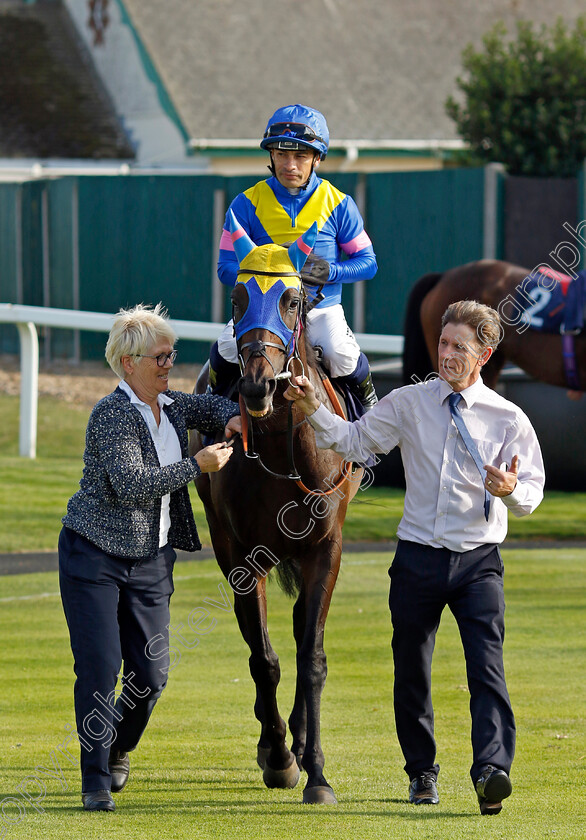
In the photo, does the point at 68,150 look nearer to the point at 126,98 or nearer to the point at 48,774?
the point at 126,98

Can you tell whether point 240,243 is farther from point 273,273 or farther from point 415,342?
point 415,342

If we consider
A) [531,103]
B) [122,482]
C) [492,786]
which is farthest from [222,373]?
[531,103]

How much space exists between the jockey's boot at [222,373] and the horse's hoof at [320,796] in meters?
1.78

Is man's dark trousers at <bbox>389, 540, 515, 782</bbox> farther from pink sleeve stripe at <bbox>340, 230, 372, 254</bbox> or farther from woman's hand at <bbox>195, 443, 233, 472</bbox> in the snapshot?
pink sleeve stripe at <bbox>340, 230, 372, 254</bbox>

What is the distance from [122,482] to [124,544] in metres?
0.23

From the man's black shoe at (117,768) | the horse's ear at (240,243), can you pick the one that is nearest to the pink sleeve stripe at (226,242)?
the horse's ear at (240,243)

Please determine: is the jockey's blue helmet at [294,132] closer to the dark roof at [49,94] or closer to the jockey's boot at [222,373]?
the jockey's boot at [222,373]

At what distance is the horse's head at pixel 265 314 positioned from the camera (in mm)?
4258

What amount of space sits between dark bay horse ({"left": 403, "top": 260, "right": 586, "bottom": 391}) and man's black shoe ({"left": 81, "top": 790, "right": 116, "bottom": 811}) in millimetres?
6202

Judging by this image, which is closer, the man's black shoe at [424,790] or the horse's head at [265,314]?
the horse's head at [265,314]

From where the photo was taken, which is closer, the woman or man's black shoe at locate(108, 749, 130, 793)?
the woman

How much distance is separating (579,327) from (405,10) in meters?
18.4

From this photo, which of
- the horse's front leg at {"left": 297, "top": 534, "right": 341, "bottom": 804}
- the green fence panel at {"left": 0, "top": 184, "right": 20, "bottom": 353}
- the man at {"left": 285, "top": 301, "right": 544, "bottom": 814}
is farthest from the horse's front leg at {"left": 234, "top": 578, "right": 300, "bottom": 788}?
the green fence panel at {"left": 0, "top": 184, "right": 20, "bottom": 353}

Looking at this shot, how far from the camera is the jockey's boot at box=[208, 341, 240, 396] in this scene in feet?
18.3
